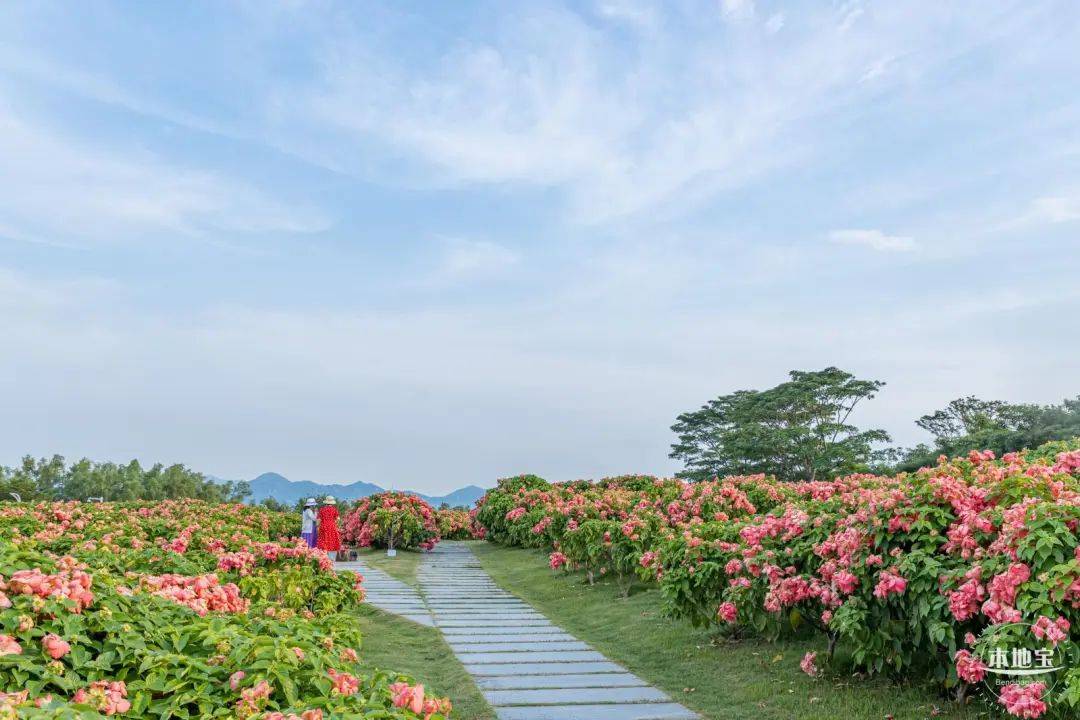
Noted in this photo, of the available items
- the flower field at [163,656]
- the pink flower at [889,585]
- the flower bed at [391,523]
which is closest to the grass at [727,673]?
the pink flower at [889,585]

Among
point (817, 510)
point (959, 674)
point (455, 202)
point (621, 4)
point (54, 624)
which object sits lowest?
point (959, 674)

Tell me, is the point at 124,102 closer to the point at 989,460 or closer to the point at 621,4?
A: the point at 621,4

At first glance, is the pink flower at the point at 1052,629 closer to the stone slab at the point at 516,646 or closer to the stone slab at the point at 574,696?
the stone slab at the point at 574,696

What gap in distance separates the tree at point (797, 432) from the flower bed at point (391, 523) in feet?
61.8

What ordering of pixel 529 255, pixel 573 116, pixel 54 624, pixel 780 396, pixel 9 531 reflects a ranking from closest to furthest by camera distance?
pixel 54 624 → pixel 9 531 → pixel 573 116 → pixel 529 255 → pixel 780 396

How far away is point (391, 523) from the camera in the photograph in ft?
52.0

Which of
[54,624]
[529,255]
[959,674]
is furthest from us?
[529,255]

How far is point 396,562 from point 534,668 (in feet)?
28.4

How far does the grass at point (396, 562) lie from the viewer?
12.4m

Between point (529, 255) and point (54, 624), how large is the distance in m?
11.4

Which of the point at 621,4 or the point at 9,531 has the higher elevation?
the point at 621,4

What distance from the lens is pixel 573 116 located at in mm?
12508

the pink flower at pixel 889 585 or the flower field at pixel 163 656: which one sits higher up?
the pink flower at pixel 889 585

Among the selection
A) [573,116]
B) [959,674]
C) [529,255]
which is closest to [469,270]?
[529,255]
